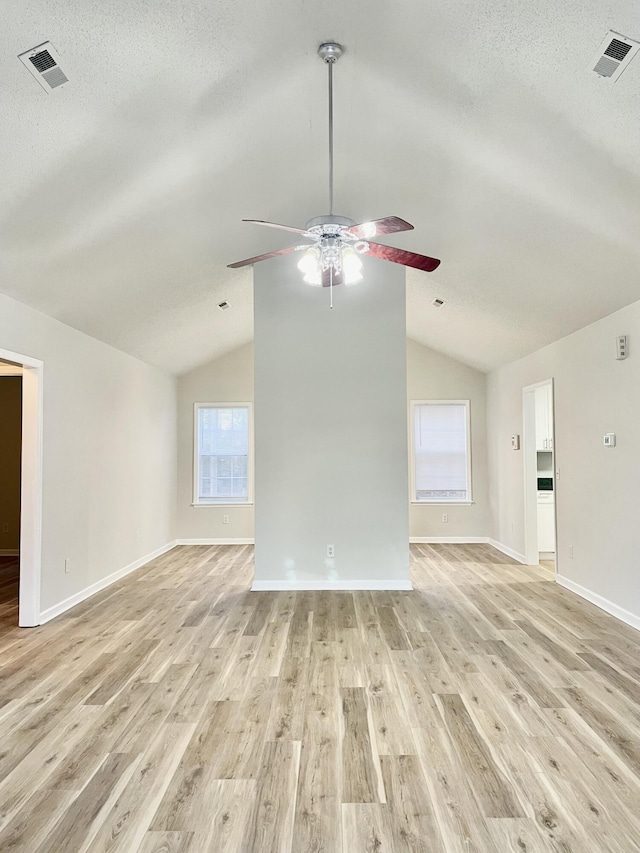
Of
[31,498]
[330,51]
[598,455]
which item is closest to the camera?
[330,51]

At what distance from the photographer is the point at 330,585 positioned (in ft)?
18.8

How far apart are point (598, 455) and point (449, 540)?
13.0 ft

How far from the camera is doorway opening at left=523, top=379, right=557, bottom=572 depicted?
23.0 ft

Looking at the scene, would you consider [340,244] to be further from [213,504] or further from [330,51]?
[213,504]

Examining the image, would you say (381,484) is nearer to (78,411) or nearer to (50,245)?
(78,411)

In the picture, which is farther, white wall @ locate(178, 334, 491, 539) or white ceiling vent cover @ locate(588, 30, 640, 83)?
white wall @ locate(178, 334, 491, 539)

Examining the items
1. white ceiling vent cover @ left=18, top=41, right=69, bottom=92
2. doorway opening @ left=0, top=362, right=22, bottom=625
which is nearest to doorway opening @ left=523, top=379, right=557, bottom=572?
white ceiling vent cover @ left=18, top=41, right=69, bottom=92

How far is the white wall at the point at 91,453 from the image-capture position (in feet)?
15.8

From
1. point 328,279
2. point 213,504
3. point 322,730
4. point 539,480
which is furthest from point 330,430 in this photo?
point 213,504

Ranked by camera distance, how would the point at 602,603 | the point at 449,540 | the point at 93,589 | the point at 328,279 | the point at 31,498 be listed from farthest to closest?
the point at 449,540
the point at 93,589
the point at 602,603
the point at 31,498
the point at 328,279

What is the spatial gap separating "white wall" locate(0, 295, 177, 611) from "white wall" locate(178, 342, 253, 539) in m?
0.80

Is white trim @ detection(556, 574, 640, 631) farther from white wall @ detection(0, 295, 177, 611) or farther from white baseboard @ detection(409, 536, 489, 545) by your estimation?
white wall @ detection(0, 295, 177, 611)

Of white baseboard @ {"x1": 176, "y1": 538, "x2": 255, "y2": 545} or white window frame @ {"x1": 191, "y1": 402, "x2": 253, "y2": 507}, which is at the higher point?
white window frame @ {"x1": 191, "y1": 402, "x2": 253, "y2": 507}

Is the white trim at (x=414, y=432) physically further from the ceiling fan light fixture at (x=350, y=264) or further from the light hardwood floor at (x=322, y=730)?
the ceiling fan light fixture at (x=350, y=264)
